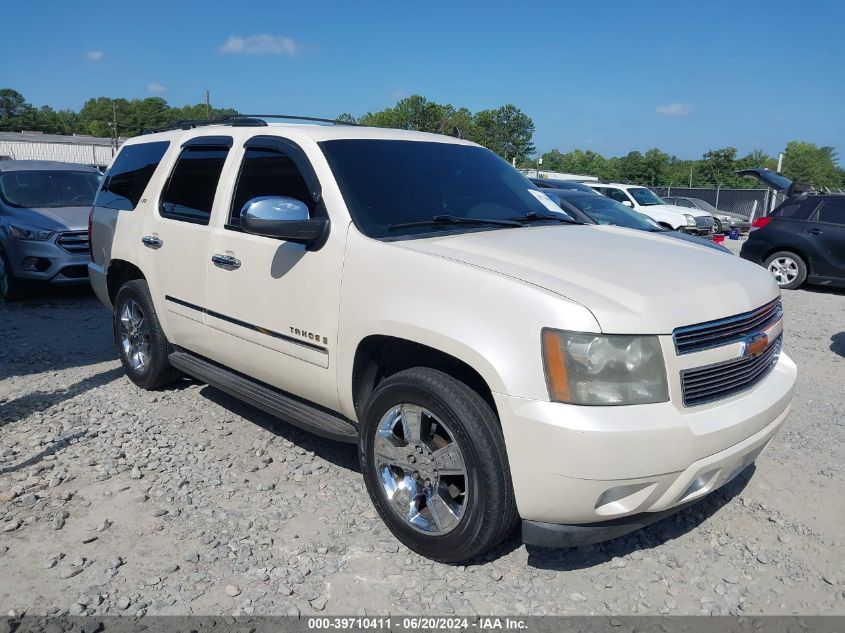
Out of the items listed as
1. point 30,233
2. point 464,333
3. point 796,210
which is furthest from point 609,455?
point 796,210

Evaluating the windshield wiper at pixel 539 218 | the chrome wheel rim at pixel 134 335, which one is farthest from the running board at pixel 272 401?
the windshield wiper at pixel 539 218

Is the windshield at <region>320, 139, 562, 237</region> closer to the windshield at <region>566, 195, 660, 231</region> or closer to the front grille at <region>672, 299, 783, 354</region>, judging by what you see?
the front grille at <region>672, 299, 783, 354</region>

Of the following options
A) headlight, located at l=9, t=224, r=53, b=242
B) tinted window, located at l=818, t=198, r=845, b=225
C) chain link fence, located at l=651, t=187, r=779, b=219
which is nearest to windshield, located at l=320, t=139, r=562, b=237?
headlight, located at l=9, t=224, r=53, b=242

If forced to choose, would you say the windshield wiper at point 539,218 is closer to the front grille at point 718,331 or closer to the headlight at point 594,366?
the front grille at point 718,331

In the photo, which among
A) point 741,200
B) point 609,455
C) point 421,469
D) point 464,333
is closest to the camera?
point 609,455

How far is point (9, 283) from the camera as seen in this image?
887 cm

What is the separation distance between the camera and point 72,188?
33.1 ft

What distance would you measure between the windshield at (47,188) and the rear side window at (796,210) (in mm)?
10890

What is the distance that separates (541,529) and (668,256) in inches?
57.0

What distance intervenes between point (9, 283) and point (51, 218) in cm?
97

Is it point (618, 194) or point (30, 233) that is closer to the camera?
point (30, 233)

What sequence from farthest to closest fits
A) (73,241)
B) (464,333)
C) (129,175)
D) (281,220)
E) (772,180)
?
(772,180) → (73,241) → (129,175) → (281,220) → (464,333)

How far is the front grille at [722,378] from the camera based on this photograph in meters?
2.74

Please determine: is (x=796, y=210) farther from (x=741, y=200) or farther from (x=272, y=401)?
(x=741, y=200)
